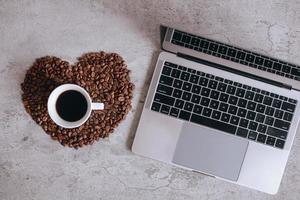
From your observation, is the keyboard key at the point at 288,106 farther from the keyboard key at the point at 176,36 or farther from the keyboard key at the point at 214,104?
the keyboard key at the point at 176,36

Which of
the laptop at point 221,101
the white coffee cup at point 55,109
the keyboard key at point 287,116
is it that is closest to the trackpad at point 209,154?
the laptop at point 221,101

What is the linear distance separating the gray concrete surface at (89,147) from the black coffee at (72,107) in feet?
0.36

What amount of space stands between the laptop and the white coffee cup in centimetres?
12

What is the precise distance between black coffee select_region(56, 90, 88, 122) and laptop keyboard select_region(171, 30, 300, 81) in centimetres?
23

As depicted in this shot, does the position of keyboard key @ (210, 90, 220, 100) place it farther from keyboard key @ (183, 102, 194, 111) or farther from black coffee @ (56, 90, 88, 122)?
black coffee @ (56, 90, 88, 122)

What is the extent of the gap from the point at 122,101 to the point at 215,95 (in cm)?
20

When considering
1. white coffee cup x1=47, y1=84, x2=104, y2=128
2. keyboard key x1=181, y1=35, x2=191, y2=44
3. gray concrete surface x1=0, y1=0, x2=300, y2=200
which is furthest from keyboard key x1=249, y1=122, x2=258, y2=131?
white coffee cup x1=47, y1=84, x2=104, y2=128

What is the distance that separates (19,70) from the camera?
38.9 inches

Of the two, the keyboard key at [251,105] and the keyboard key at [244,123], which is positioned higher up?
the keyboard key at [251,105]

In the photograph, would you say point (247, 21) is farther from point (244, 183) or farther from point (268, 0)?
point (244, 183)

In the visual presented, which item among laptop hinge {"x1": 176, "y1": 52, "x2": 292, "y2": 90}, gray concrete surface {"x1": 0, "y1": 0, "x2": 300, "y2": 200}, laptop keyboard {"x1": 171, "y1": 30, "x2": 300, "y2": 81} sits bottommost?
gray concrete surface {"x1": 0, "y1": 0, "x2": 300, "y2": 200}

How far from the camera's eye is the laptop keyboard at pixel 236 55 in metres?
0.96

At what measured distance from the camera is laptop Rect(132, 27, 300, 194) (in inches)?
37.5

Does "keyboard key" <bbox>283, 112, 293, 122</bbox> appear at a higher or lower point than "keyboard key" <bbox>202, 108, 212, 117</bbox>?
higher
